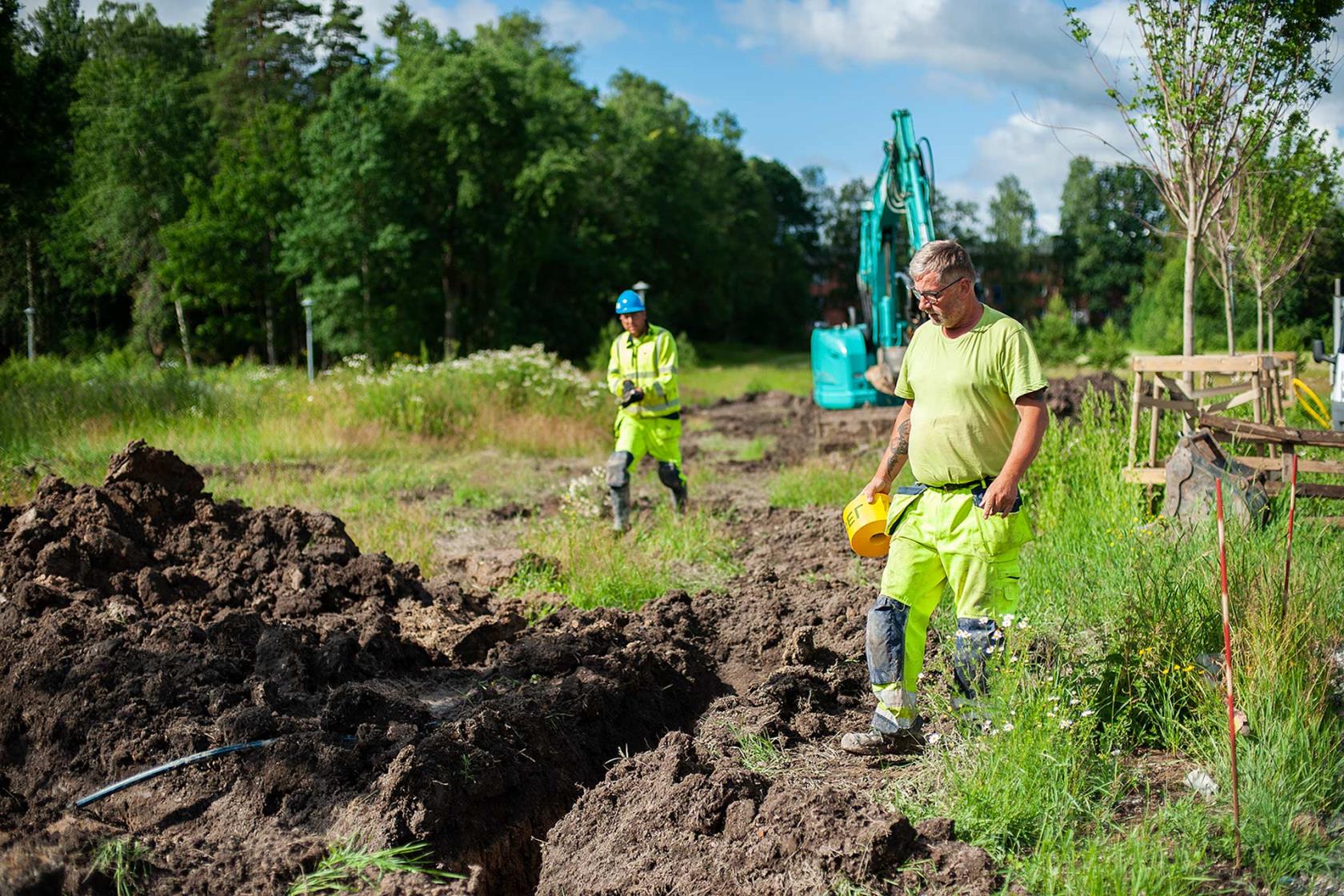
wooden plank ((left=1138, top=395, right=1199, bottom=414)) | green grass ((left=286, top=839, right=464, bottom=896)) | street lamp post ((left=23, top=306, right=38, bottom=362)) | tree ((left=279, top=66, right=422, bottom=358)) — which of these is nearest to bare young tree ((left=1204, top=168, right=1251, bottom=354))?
wooden plank ((left=1138, top=395, right=1199, bottom=414))

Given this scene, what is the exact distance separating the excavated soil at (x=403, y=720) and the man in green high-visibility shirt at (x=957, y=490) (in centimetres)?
44

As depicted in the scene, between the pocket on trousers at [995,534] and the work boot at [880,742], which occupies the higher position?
the pocket on trousers at [995,534]

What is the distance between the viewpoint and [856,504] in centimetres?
462

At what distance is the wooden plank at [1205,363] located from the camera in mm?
8414

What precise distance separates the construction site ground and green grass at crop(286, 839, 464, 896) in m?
0.05

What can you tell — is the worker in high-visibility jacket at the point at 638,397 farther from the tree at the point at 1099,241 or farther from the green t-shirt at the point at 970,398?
the tree at the point at 1099,241

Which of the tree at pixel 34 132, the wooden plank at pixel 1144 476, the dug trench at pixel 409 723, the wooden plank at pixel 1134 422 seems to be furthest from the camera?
the tree at pixel 34 132

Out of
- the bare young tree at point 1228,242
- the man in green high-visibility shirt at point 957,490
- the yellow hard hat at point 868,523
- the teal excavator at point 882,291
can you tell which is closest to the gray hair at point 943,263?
the man in green high-visibility shirt at point 957,490

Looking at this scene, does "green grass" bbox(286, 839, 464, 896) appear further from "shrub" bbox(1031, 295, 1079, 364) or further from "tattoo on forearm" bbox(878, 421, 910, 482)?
"shrub" bbox(1031, 295, 1079, 364)

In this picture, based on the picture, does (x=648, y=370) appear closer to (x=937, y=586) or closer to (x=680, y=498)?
(x=680, y=498)

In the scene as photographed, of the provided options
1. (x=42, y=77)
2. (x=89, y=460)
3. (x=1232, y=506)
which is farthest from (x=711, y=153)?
(x=1232, y=506)

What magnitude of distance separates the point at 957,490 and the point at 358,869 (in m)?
2.45

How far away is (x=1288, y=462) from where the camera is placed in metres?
7.15

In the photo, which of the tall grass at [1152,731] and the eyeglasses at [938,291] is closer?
the tall grass at [1152,731]
